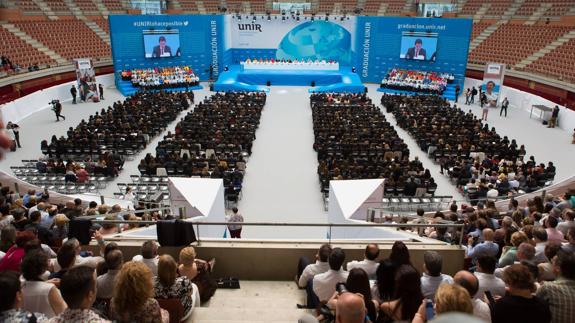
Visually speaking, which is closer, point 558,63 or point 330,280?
point 330,280

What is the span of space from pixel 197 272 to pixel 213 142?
11697 mm

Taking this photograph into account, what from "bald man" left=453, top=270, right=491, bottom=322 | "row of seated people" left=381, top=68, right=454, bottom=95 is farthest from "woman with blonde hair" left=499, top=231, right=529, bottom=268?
"row of seated people" left=381, top=68, right=454, bottom=95

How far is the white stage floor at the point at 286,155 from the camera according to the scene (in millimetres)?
12336

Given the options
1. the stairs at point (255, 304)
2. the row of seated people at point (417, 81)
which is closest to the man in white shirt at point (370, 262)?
the stairs at point (255, 304)

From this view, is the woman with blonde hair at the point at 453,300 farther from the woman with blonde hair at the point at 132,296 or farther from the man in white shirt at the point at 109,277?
the man in white shirt at the point at 109,277

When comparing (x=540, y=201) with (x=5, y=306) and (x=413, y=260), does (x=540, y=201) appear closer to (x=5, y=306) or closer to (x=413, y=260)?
(x=413, y=260)

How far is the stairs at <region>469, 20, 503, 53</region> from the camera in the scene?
33375mm

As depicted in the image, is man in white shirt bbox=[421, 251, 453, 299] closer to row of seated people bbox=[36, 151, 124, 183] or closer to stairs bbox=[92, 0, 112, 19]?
row of seated people bbox=[36, 151, 124, 183]

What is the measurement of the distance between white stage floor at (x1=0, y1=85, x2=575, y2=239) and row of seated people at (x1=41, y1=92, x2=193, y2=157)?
25.4 inches

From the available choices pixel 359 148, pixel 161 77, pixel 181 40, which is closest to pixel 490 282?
pixel 359 148

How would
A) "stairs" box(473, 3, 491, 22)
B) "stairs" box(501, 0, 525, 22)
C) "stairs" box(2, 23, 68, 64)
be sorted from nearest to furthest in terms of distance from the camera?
"stairs" box(2, 23, 68, 64) < "stairs" box(501, 0, 525, 22) < "stairs" box(473, 3, 491, 22)

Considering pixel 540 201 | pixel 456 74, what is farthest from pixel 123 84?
pixel 540 201

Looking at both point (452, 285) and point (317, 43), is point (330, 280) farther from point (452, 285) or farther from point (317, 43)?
point (317, 43)

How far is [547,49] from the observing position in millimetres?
28359
